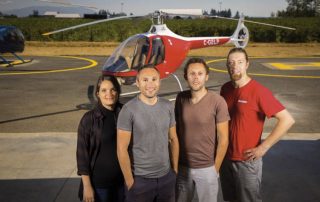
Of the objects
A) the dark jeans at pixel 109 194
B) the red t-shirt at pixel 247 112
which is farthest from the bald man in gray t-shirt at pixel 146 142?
the red t-shirt at pixel 247 112

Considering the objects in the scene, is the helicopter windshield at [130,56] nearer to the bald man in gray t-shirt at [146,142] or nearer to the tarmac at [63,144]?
the tarmac at [63,144]

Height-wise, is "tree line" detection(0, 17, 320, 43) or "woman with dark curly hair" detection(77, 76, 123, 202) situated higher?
"tree line" detection(0, 17, 320, 43)

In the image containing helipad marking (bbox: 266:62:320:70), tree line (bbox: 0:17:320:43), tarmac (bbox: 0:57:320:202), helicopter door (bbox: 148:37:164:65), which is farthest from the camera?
tree line (bbox: 0:17:320:43)

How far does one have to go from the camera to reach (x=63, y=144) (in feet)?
20.5

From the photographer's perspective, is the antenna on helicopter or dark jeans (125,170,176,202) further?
the antenna on helicopter

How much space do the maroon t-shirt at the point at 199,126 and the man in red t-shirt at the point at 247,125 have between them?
0.24 meters

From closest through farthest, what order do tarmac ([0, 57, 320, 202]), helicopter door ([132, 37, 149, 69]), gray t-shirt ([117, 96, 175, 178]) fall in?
gray t-shirt ([117, 96, 175, 178]), tarmac ([0, 57, 320, 202]), helicopter door ([132, 37, 149, 69])

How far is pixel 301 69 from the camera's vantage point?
16.7 meters

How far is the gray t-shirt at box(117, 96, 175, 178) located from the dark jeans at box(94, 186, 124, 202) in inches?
10.1

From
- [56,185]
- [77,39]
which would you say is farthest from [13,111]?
[77,39]

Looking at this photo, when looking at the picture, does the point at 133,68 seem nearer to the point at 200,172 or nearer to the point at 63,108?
the point at 63,108

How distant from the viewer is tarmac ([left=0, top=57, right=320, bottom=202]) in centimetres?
453

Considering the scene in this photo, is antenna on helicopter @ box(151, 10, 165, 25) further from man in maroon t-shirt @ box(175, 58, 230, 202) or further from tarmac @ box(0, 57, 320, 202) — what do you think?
man in maroon t-shirt @ box(175, 58, 230, 202)

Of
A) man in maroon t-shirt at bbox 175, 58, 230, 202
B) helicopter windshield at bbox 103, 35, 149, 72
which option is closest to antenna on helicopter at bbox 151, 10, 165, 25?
helicopter windshield at bbox 103, 35, 149, 72
